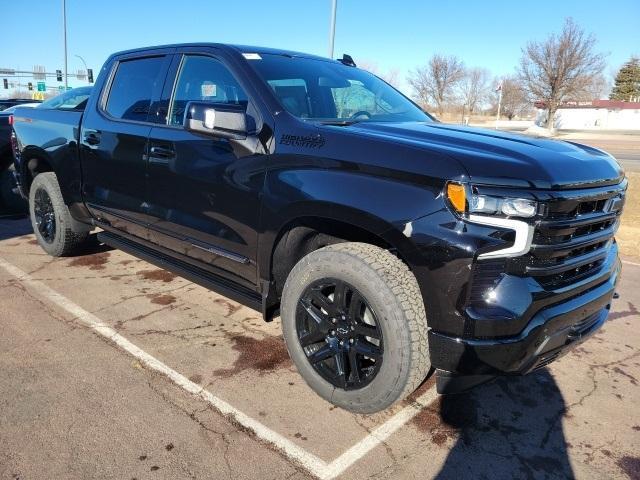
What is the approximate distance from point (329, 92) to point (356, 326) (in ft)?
5.58

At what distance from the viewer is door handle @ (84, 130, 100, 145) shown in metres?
4.24

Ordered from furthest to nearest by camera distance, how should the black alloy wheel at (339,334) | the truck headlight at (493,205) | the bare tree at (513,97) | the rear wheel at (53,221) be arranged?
1. the bare tree at (513,97)
2. the rear wheel at (53,221)
3. the black alloy wheel at (339,334)
4. the truck headlight at (493,205)

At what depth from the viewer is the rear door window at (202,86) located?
3.31 m

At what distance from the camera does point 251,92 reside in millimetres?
3094

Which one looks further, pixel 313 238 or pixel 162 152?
pixel 162 152

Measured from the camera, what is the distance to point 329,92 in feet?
11.6

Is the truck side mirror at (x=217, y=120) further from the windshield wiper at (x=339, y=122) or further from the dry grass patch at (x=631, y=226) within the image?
the dry grass patch at (x=631, y=226)

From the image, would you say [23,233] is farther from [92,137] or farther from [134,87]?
[134,87]

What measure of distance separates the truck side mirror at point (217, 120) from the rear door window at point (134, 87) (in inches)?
37.9

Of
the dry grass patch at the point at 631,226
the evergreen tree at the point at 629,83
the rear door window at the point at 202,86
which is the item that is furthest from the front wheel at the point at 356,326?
the evergreen tree at the point at 629,83

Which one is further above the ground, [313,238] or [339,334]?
[313,238]

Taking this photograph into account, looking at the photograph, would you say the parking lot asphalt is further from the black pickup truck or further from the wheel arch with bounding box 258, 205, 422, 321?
the wheel arch with bounding box 258, 205, 422, 321

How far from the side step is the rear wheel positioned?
1.98 feet

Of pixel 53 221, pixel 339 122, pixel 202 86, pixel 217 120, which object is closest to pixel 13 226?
pixel 53 221
